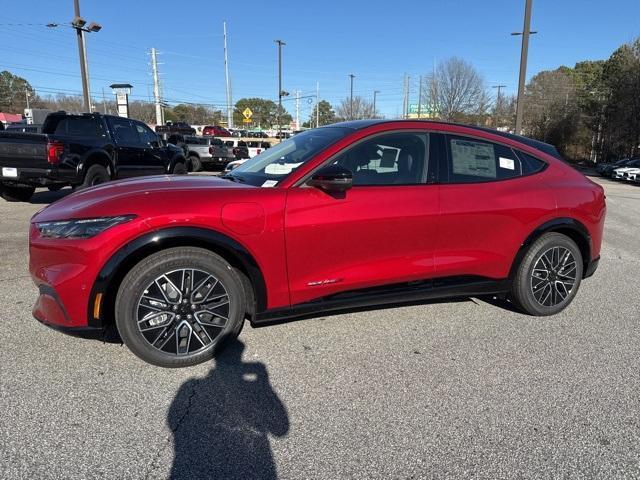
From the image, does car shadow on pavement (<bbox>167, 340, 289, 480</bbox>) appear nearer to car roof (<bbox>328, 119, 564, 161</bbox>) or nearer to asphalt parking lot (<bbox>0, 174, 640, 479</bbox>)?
asphalt parking lot (<bbox>0, 174, 640, 479</bbox>)

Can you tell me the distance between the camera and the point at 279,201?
318 centimetres

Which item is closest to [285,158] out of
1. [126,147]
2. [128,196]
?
[128,196]

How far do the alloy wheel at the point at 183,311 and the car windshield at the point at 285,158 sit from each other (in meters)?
0.83

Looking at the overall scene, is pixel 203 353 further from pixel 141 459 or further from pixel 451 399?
pixel 451 399

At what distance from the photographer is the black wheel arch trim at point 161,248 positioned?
2.89 metres

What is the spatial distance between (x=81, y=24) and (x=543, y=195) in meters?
19.2

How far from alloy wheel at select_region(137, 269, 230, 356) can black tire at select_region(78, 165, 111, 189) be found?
6.94 metres

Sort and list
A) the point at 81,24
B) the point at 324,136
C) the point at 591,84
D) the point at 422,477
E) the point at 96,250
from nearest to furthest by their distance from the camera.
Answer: the point at 422,477
the point at 96,250
the point at 324,136
the point at 81,24
the point at 591,84

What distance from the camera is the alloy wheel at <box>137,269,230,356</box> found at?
9.93 feet

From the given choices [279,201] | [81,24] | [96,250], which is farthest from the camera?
[81,24]

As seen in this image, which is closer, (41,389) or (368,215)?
(41,389)

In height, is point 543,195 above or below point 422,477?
above

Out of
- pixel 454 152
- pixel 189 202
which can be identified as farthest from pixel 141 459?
pixel 454 152

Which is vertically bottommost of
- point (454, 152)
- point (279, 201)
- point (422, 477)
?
point (422, 477)
